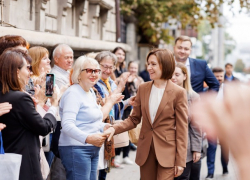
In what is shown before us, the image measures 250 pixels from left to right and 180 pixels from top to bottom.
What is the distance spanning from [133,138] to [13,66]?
3186mm

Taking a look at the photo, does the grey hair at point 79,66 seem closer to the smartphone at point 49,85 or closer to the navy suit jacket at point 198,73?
the smartphone at point 49,85

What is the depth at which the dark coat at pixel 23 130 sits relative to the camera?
12.0 ft

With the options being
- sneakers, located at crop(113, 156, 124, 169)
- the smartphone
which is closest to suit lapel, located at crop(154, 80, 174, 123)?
the smartphone

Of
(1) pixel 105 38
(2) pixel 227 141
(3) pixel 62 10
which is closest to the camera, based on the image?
(2) pixel 227 141

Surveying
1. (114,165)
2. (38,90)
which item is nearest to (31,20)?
(114,165)

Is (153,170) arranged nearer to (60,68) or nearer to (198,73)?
(60,68)

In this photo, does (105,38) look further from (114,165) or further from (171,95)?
(171,95)

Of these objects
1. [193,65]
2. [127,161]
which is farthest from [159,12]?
[193,65]

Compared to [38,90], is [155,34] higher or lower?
higher

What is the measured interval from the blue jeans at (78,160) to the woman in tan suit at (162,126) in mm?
357

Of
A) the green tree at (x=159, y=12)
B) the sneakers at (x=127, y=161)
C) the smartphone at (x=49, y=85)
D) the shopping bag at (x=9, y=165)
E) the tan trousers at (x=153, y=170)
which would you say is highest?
the green tree at (x=159, y=12)

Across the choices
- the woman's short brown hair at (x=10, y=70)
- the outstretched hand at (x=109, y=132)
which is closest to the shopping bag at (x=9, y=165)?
the woman's short brown hair at (x=10, y=70)

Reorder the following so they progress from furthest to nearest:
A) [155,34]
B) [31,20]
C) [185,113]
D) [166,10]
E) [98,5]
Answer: [155,34]
[166,10]
[98,5]
[31,20]
[185,113]

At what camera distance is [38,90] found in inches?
173
